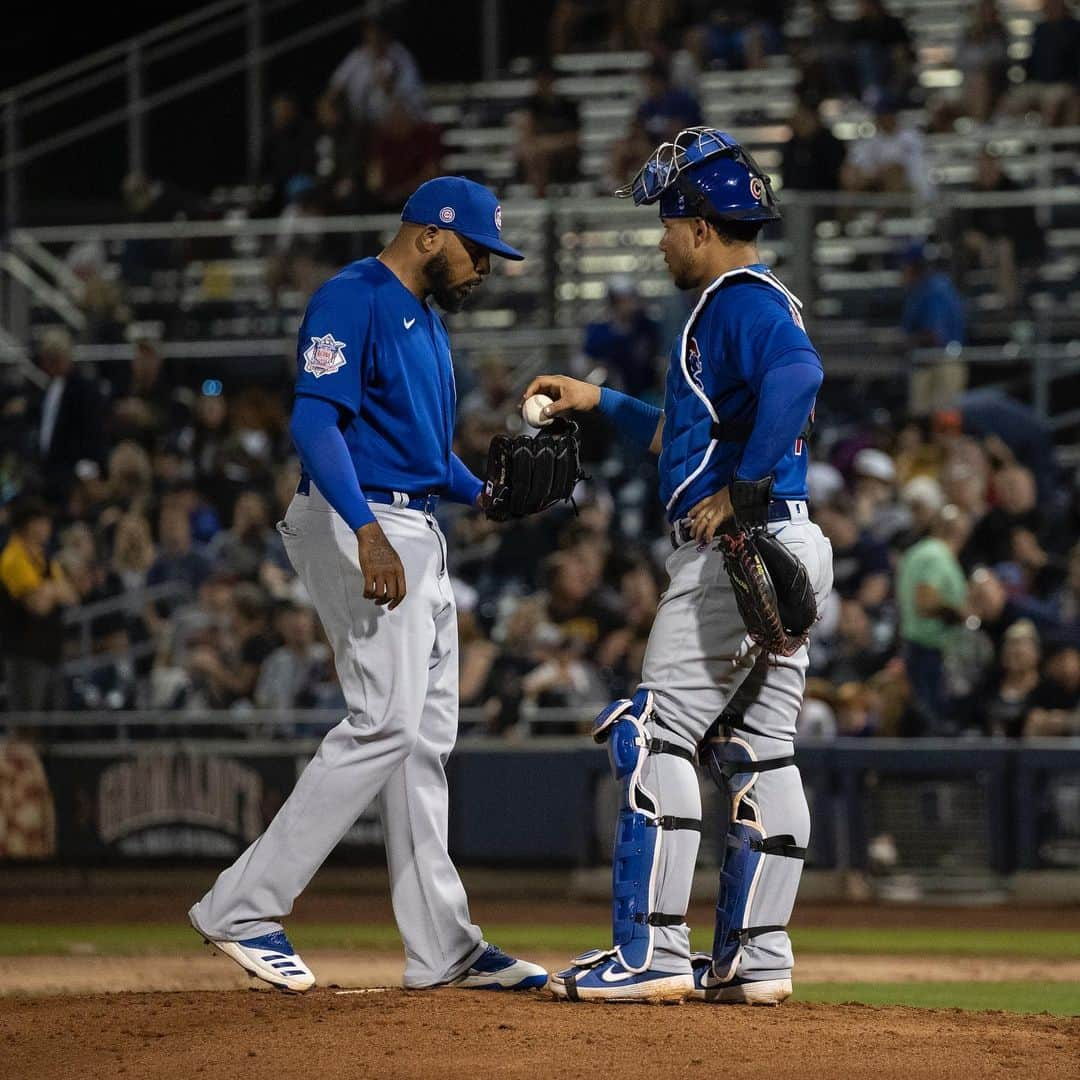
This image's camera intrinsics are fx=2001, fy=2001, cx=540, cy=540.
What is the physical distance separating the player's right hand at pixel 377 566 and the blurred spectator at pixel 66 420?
35.1 ft

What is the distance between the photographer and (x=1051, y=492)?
1396cm

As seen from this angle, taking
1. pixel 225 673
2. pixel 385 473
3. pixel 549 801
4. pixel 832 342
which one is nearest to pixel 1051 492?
pixel 832 342

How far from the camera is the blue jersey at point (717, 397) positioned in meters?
5.42

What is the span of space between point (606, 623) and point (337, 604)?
7.56 metres

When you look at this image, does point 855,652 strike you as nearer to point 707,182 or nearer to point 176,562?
point 176,562

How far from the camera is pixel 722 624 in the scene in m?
5.41

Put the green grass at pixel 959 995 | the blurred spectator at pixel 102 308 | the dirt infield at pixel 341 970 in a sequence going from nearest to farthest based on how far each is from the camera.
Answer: the green grass at pixel 959 995 → the dirt infield at pixel 341 970 → the blurred spectator at pixel 102 308

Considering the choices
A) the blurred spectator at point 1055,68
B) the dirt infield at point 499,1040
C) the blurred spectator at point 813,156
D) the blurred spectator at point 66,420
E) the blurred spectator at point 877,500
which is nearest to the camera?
the dirt infield at point 499,1040

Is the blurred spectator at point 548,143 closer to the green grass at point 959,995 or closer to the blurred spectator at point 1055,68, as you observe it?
the blurred spectator at point 1055,68

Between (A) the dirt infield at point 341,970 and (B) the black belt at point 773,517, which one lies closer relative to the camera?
(B) the black belt at point 773,517

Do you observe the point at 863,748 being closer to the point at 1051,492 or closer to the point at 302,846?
the point at 1051,492

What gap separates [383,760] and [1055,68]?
12643 mm

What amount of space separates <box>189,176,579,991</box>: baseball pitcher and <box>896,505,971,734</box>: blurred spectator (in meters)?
6.76

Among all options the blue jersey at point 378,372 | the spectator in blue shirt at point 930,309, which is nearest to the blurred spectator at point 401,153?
the spectator in blue shirt at point 930,309
